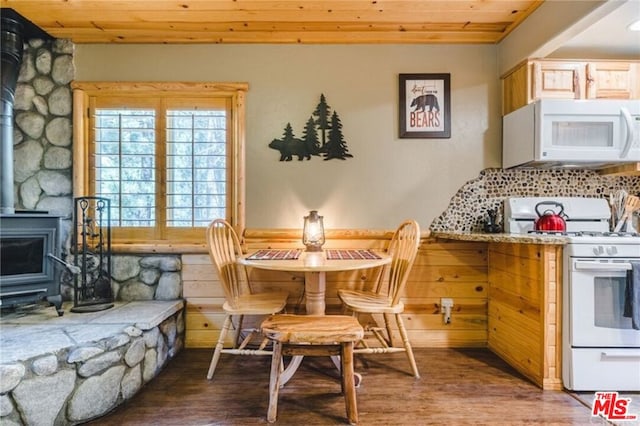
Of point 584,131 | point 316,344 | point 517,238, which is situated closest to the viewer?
point 316,344

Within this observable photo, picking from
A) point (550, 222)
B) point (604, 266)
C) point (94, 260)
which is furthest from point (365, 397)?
point (94, 260)

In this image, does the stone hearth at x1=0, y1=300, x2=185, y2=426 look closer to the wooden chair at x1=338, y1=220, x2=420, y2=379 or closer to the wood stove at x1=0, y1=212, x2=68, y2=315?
the wood stove at x1=0, y1=212, x2=68, y2=315

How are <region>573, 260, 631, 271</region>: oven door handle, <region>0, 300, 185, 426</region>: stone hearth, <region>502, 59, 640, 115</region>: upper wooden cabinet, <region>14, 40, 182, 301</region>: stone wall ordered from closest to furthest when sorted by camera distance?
<region>0, 300, 185, 426</region>: stone hearth < <region>573, 260, 631, 271</region>: oven door handle < <region>502, 59, 640, 115</region>: upper wooden cabinet < <region>14, 40, 182, 301</region>: stone wall

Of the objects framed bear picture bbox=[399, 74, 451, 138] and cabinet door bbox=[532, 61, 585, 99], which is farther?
framed bear picture bbox=[399, 74, 451, 138]

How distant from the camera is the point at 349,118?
2.67 m

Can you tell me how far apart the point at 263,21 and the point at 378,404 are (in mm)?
2693

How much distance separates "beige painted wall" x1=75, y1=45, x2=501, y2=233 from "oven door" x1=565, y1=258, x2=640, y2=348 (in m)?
1.03

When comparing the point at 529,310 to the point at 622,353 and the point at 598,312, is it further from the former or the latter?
the point at 622,353

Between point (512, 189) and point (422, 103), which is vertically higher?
point (422, 103)

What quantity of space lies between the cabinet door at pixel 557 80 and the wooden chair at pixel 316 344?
84.5 inches

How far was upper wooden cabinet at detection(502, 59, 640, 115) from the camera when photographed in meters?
2.36

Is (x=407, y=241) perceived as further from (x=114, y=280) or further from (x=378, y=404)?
(x=114, y=280)

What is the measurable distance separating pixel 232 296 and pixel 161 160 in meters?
1.28

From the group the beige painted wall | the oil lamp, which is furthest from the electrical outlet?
the oil lamp
